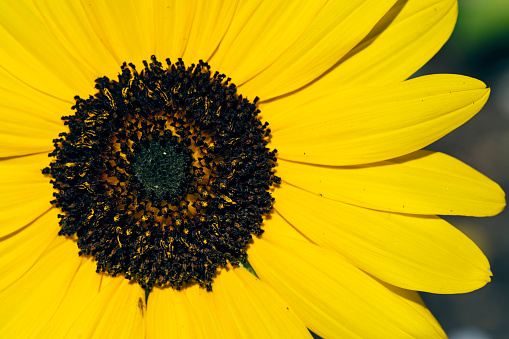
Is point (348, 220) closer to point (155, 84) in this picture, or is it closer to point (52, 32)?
point (155, 84)

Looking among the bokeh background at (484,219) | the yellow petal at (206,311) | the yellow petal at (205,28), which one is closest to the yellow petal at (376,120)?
the yellow petal at (205,28)

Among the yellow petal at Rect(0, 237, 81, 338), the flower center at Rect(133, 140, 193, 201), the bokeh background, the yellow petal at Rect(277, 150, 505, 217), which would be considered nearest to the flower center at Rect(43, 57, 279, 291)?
the flower center at Rect(133, 140, 193, 201)

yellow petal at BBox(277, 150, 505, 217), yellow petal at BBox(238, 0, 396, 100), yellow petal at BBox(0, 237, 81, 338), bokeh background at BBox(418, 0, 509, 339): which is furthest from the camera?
bokeh background at BBox(418, 0, 509, 339)

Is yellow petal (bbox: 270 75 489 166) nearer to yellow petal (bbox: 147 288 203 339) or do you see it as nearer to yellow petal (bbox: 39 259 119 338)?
yellow petal (bbox: 147 288 203 339)

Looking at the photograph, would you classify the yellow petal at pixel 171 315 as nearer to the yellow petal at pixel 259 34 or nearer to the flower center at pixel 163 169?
the flower center at pixel 163 169

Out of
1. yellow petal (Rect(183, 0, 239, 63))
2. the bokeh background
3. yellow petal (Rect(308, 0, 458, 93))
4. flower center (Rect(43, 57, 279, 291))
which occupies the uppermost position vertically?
yellow petal (Rect(183, 0, 239, 63))

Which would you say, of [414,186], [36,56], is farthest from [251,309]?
[36,56]
